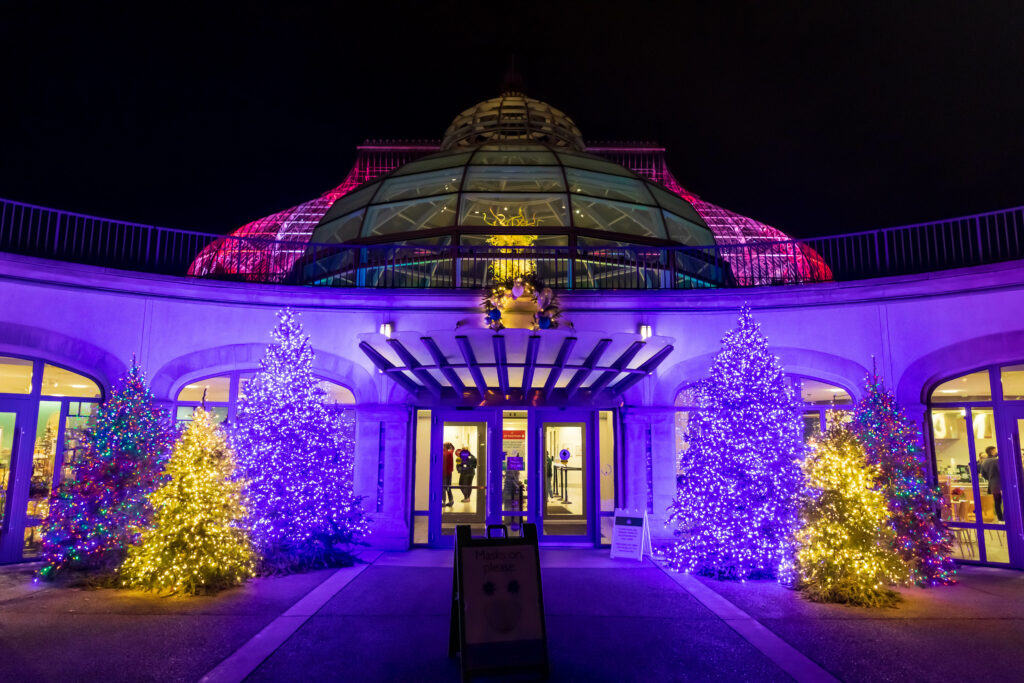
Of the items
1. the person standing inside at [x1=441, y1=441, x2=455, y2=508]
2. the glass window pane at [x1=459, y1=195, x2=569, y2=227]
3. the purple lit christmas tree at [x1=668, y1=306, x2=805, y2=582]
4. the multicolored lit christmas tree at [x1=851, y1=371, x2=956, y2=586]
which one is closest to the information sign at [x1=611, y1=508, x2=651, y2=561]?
the purple lit christmas tree at [x1=668, y1=306, x2=805, y2=582]

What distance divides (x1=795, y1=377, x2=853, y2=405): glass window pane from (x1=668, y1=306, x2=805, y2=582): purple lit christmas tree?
113 inches

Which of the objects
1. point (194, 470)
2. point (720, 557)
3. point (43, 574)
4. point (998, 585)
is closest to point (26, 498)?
point (43, 574)

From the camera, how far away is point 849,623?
753cm

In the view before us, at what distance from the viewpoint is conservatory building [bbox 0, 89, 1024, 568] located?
1131 cm

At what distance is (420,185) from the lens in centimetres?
1828

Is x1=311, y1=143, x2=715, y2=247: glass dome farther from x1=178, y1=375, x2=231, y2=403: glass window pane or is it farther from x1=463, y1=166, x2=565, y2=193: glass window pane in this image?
x1=178, y1=375, x2=231, y2=403: glass window pane

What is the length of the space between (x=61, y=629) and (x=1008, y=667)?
9.80m

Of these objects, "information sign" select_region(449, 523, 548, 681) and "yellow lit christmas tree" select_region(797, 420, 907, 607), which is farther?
"yellow lit christmas tree" select_region(797, 420, 907, 607)

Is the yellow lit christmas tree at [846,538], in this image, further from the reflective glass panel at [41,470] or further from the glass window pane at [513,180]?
the reflective glass panel at [41,470]

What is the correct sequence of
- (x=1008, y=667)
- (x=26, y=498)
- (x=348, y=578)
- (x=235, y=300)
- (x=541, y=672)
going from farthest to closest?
(x=235, y=300)
(x=26, y=498)
(x=348, y=578)
(x=1008, y=667)
(x=541, y=672)

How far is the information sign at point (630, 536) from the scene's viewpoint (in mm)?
11531

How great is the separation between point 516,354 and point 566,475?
3637mm

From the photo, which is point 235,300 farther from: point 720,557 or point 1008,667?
point 1008,667

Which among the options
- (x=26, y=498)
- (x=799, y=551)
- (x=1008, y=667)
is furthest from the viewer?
(x=26, y=498)
